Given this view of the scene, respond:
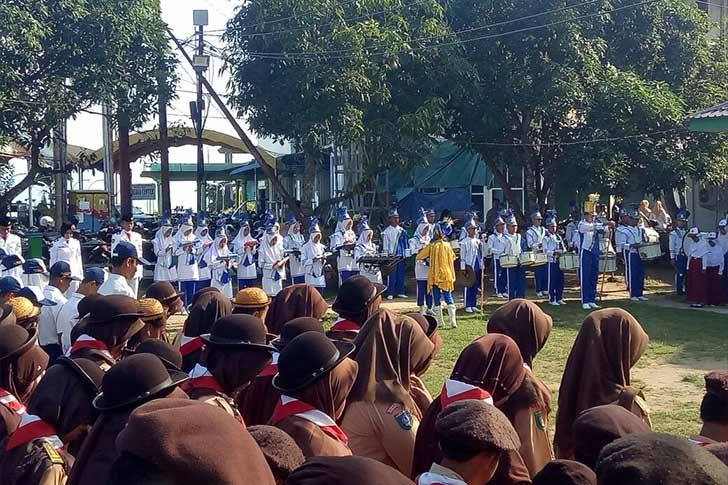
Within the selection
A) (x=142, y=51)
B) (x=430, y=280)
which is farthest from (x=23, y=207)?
(x=430, y=280)

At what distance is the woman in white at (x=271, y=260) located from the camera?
15820 millimetres

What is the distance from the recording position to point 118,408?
116 inches

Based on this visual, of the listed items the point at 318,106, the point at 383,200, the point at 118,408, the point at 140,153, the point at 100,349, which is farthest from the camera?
the point at 140,153

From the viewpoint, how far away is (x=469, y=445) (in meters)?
2.79

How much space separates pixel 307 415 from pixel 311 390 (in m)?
0.10

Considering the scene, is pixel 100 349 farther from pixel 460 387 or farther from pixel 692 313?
pixel 692 313

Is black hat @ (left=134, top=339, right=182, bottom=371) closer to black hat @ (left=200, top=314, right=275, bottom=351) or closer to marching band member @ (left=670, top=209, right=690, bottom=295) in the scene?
black hat @ (left=200, top=314, right=275, bottom=351)

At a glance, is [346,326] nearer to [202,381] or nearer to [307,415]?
[202,381]

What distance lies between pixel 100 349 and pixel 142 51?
44.4ft

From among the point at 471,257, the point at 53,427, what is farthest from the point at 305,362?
the point at 471,257

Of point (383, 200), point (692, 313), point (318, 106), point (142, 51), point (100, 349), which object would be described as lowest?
point (692, 313)

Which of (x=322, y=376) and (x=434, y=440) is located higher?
(x=322, y=376)

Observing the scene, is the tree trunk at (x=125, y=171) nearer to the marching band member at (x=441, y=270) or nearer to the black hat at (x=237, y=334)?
the marching band member at (x=441, y=270)

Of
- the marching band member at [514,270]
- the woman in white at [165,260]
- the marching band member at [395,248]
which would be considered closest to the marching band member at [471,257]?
the marching band member at [514,270]
